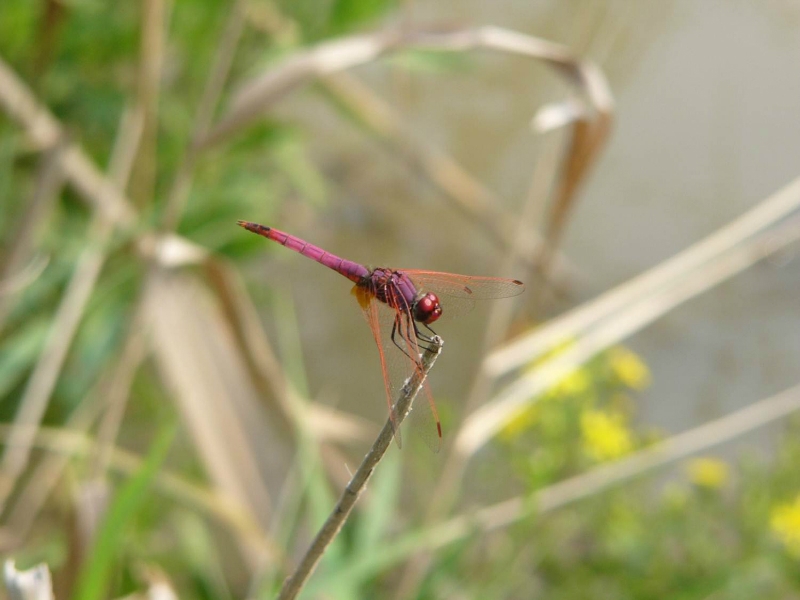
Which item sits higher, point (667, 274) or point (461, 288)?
point (667, 274)

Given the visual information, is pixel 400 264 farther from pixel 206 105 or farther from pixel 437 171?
pixel 206 105

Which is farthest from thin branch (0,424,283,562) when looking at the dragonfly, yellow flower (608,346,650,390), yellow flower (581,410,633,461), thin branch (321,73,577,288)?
thin branch (321,73,577,288)

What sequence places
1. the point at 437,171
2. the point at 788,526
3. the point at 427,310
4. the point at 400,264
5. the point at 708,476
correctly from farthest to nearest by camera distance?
the point at 400,264
the point at 437,171
the point at 708,476
the point at 788,526
the point at 427,310

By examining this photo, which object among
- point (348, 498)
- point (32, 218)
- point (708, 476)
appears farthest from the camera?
point (708, 476)

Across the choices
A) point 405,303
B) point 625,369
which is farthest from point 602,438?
point 405,303

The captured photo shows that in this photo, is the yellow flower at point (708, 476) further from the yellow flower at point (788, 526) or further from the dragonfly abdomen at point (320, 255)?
the dragonfly abdomen at point (320, 255)

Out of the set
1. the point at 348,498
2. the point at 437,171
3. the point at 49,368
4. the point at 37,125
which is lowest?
the point at 348,498

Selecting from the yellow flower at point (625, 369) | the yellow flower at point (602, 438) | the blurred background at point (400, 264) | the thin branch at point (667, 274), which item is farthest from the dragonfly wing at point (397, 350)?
the yellow flower at point (625, 369)

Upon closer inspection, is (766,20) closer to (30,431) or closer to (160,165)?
(160,165)
